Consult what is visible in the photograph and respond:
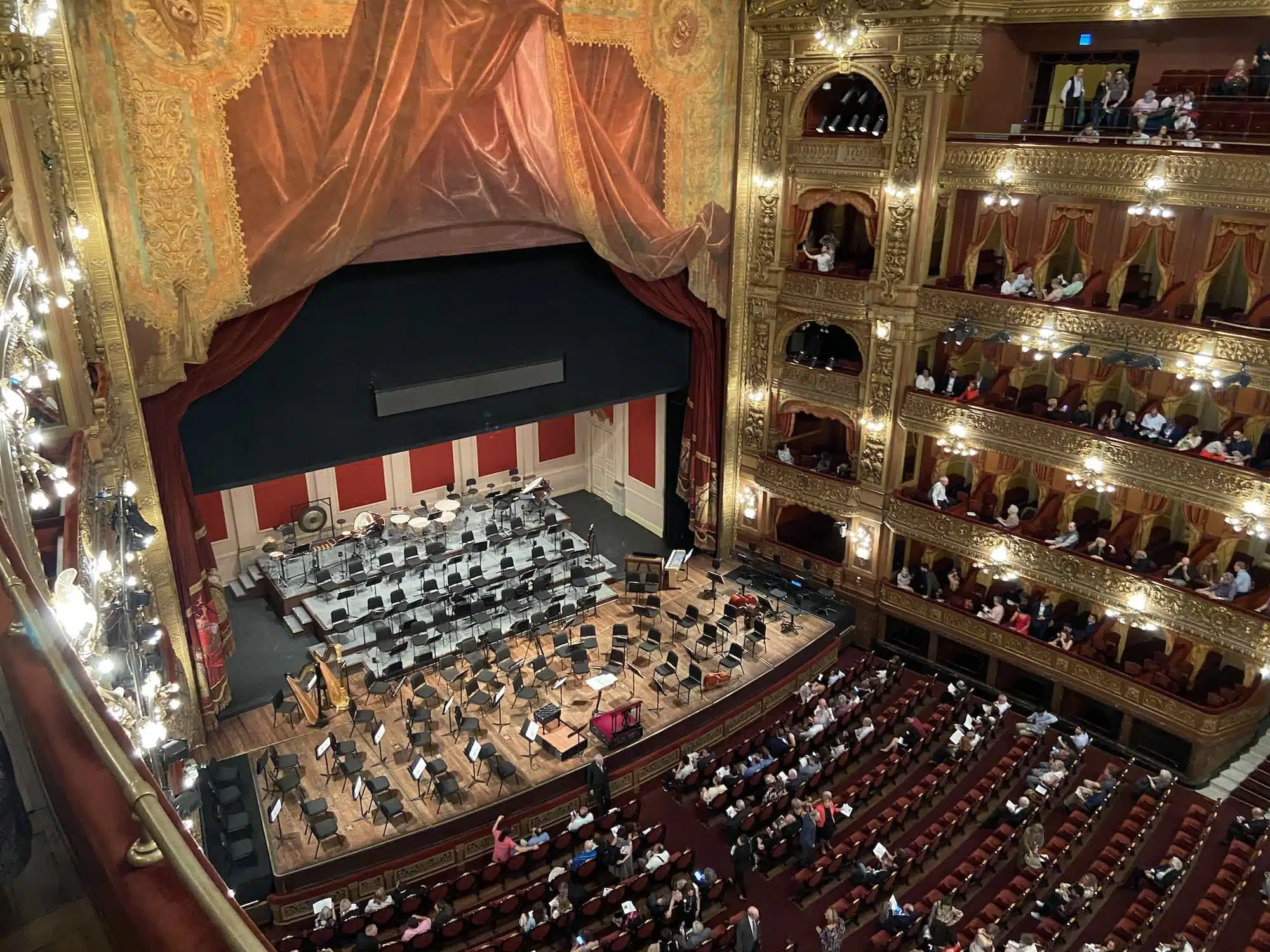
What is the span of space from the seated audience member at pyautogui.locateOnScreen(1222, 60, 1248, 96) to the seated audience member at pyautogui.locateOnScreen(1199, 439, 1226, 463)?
578cm

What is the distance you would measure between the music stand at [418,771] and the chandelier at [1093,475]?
1268cm

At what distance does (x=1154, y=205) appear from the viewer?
15.3m

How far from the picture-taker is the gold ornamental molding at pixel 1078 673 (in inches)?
639

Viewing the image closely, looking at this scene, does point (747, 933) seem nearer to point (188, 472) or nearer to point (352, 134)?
point (188, 472)

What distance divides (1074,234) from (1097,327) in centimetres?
218

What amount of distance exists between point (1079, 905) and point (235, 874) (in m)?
12.2

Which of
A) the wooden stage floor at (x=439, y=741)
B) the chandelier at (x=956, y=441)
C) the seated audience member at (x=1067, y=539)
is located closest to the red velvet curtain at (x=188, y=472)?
the wooden stage floor at (x=439, y=741)

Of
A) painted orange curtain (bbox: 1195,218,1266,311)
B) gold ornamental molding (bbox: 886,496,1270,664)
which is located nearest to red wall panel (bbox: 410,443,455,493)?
gold ornamental molding (bbox: 886,496,1270,664)

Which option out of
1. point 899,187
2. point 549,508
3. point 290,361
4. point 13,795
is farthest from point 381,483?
point 13,795

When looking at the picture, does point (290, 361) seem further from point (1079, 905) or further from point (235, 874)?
point (1079, 905)

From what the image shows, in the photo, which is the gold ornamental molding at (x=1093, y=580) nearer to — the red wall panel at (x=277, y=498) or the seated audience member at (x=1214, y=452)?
the seated audience member at (x=1214, y=452)

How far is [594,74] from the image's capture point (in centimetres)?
1731

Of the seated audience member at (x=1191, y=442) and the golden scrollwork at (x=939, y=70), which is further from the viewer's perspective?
the golden scrollwork at (x=939, y=70)

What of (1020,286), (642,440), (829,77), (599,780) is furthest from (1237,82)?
(599,780)
